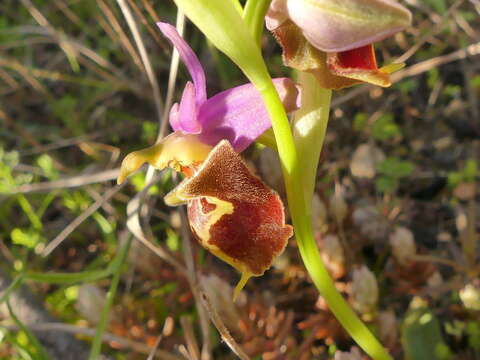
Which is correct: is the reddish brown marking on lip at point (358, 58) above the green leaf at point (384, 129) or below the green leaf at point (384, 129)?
above

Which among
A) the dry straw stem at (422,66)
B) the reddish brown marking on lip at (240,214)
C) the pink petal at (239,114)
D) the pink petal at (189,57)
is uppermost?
the pink petal at (189,57)

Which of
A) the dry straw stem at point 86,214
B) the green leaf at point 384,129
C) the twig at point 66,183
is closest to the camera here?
the dry straw stem at point 86,214

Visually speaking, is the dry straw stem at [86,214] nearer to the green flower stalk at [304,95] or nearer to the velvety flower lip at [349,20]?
the green flower stalk at [304,95]

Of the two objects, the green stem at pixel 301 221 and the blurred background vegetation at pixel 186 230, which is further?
the blurred background vegetation at pixel 186 230

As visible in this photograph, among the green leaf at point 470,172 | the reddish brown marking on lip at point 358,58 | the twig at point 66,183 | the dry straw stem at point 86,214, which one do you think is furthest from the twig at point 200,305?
the green leaf at point 470,172

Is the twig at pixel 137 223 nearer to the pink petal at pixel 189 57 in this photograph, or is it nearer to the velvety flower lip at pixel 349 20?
the pink petal at pixel 189 57

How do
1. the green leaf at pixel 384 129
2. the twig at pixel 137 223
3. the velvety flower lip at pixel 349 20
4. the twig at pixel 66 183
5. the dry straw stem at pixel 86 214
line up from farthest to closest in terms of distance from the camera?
1. the green leaf at pixel 384 129
2. the twig at pixel 66 183
3. the dry straw stem at pixel 86 214
4. the twig at pixel 137 223
5. the velvety flower lip at pixel 349 20

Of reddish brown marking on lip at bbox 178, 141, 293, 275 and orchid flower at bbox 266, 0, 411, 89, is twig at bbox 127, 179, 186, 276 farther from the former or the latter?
orchid flower at bbox 266, 0, 411, 89
